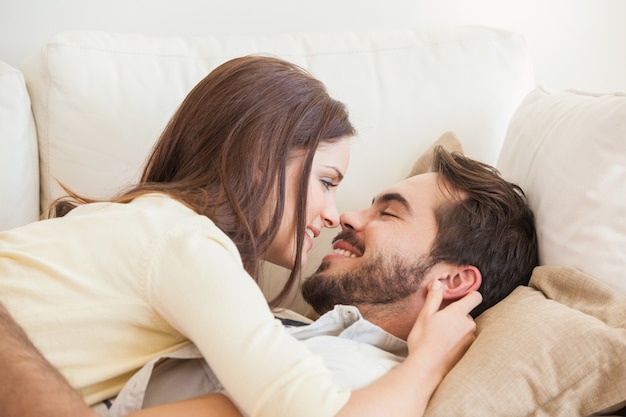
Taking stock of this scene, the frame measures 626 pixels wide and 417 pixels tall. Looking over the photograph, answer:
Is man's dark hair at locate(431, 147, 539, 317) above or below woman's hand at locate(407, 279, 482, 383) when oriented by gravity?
above

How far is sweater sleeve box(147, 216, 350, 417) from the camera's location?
0.92 meters

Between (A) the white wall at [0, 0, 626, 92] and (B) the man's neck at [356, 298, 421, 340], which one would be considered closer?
(B) the man's neck at [356, 298, 421, 340]

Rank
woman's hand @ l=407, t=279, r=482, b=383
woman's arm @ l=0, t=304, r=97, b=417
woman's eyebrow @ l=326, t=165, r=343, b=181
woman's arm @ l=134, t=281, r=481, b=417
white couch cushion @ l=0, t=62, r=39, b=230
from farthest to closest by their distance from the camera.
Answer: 1. white couch cushion @ l=0, t=62, r=39, b=230
2. woman's eyebrow @ l=326, t=165, r=343, b=181
3. woman's hand @ l=407, t=279, r=482, b=383
4. woman's arm @ l=134, t=281, r=481, b=417
5. woman's arm @ l=0, t=304, r=97, b=417

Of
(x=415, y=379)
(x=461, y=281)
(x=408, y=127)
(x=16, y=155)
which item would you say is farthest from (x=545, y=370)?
(x=16, y=155)

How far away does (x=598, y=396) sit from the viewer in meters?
1.02

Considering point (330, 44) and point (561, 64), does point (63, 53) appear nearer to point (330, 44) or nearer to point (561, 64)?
point (330, 44)

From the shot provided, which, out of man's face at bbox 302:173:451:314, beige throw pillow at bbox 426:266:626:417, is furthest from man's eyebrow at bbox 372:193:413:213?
beige throw pillow at bbox 426:266:626:417

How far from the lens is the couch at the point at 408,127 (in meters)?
1.23

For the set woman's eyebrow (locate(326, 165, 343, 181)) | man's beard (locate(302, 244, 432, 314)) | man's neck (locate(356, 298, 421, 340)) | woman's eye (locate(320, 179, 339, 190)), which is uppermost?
woman's eyebrow (locate(326, 165, 343, 181))

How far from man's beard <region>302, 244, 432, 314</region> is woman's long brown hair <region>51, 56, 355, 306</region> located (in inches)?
3.3

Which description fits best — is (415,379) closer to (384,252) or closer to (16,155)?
(384,252)

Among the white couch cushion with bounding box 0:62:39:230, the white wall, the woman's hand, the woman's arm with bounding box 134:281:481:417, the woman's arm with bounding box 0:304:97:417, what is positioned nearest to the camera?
the woman's arm with bounding box 0:304:97:417

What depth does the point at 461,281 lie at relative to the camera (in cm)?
140

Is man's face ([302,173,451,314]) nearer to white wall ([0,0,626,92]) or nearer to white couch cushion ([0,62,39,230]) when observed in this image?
white couch cushion ([0,62,39,230])
